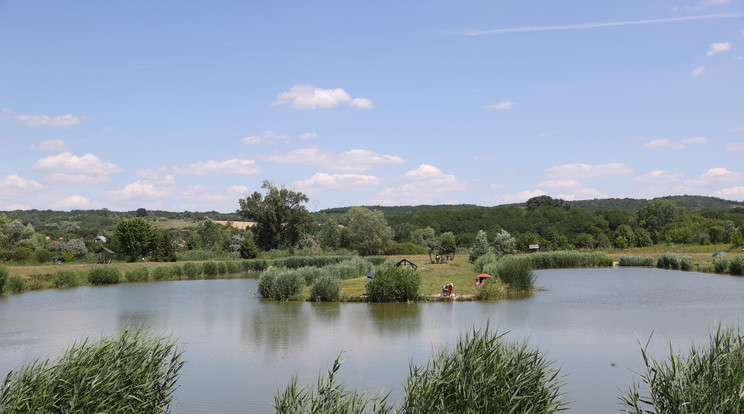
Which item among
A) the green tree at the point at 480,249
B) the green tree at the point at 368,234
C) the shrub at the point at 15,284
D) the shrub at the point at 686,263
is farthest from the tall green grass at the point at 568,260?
the shrub at the point at 15,284

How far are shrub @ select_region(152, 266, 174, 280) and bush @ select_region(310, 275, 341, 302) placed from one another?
81.1ft

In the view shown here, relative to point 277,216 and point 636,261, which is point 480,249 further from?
point 277,216

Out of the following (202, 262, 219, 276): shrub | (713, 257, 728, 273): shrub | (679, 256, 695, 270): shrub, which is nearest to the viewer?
(713, 257, 728, 273): shrub

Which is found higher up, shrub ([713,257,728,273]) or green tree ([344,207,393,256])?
green tree ([344,207,393,256])

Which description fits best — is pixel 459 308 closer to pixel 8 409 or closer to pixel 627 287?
pixel 627 287

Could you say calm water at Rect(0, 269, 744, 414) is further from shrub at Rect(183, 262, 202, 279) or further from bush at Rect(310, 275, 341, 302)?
shrub at Rect(183, 262, 202, 279)

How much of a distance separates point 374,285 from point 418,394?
20917 millimetres

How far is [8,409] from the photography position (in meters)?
9.09

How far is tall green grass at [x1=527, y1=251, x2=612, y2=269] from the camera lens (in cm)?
5928

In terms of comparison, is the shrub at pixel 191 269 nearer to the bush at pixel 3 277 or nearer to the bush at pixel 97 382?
the bush at pixel 3 277

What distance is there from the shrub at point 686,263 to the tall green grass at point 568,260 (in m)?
7.50

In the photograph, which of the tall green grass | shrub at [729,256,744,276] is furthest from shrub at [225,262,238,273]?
shrub at [729,256,744,276]

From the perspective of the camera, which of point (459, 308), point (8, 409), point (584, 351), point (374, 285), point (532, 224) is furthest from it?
point (532, 224)

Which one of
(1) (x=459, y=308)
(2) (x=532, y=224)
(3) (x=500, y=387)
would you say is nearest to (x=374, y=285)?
(1) (x=459, y=308)
